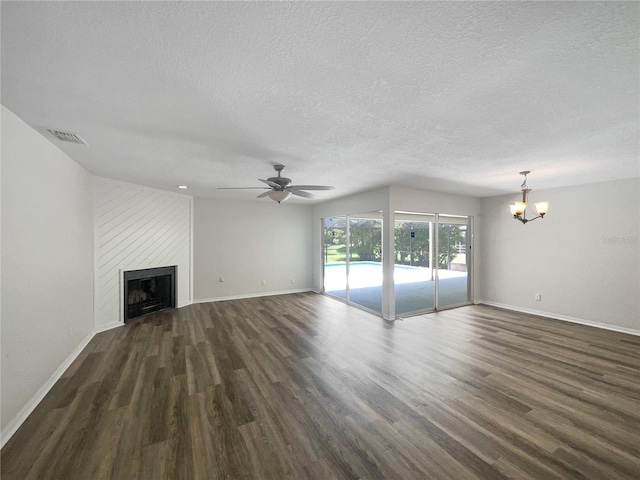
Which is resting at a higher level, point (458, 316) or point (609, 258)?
point (609, 258)

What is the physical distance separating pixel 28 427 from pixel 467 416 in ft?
11.9

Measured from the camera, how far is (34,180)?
94.4 inches

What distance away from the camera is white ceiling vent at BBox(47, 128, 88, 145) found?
2.41 meters

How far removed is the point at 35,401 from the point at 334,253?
5.60 meters

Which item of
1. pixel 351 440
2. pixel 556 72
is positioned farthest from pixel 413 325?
pixel 556 72

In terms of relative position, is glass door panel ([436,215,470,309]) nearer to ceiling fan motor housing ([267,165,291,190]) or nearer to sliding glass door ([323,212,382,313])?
sliding glass door ([323,212,382,313])

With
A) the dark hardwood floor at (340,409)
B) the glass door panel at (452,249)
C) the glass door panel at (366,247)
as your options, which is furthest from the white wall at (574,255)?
the glass door panel at (366,247)

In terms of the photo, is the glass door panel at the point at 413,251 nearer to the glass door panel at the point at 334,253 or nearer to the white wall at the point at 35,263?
the glass door panel at the point at 334,253

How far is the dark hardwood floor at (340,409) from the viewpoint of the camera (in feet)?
5.57

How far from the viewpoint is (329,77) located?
1577mm

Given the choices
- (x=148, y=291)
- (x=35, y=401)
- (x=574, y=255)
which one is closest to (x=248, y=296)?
(x=148, y=291)

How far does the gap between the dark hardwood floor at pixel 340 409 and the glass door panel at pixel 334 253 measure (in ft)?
9.26

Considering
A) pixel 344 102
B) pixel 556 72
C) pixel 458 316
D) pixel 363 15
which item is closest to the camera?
pixel 363 15

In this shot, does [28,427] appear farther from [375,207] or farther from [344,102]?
[375,207]
